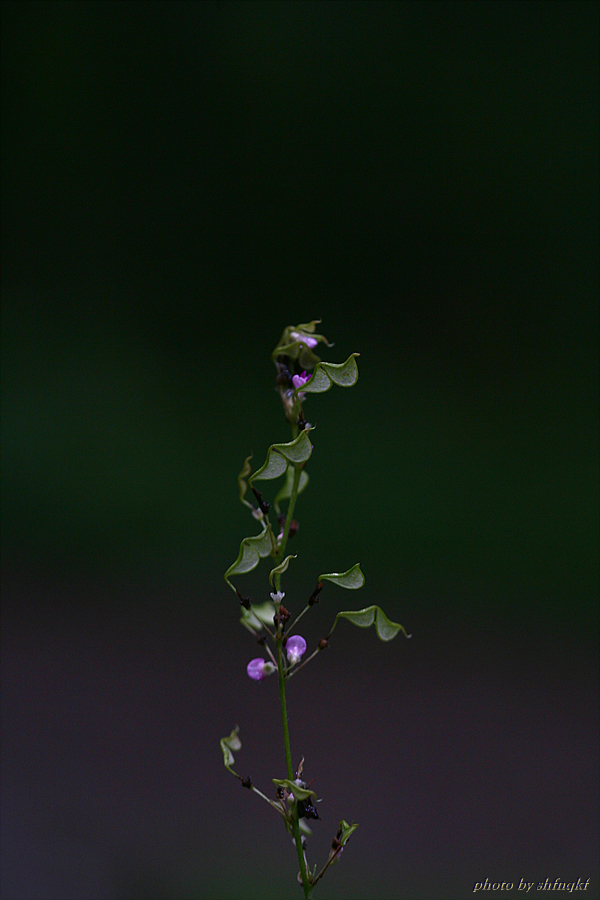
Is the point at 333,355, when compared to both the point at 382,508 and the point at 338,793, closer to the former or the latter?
the point at 382,508

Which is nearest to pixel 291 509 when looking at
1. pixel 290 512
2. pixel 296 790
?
pixel 290 512

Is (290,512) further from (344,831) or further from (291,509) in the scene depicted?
(344,831)

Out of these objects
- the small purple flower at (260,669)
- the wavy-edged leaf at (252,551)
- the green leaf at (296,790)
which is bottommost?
the green leaf at (296,790)

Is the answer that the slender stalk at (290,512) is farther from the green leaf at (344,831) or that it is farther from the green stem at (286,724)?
the green leaf at (344,831)

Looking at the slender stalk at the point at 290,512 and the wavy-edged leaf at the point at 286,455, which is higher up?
the wavy-edged leaf at the point at 286,455

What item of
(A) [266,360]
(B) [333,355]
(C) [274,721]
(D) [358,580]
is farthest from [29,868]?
(A) [266,360]

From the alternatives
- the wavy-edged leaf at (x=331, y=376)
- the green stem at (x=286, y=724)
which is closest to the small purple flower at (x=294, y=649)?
the green stem at (x=286, y=724)
